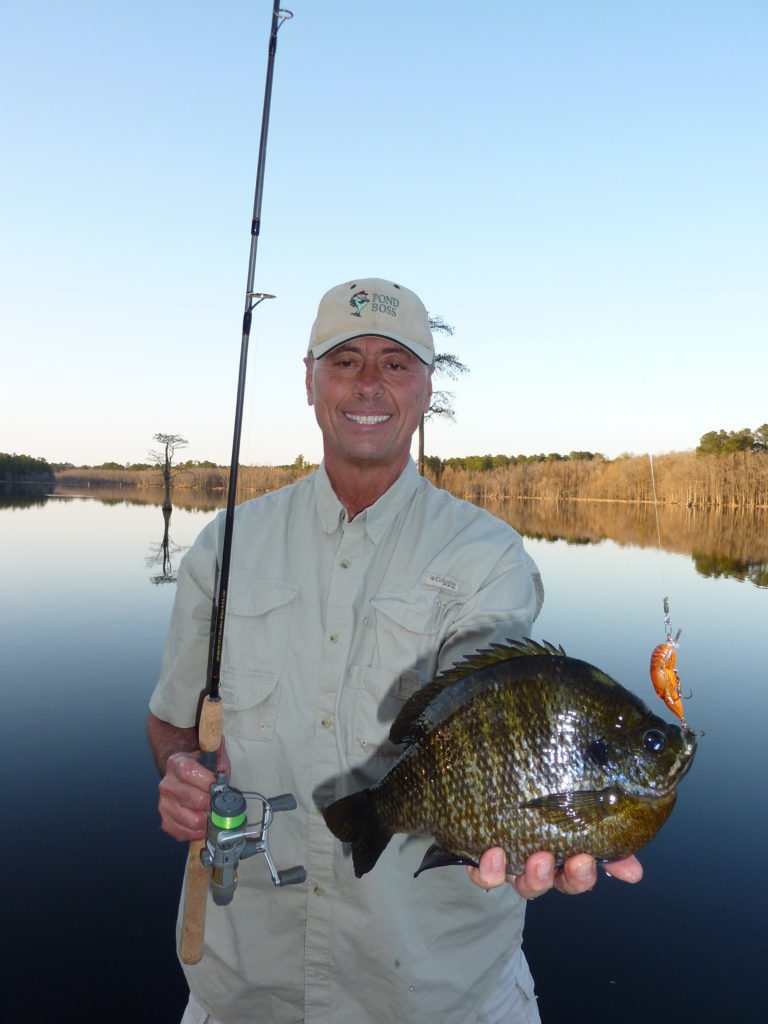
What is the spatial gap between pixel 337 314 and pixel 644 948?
5010mm

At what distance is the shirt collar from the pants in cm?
145

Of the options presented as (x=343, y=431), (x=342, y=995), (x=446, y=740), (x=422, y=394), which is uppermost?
(x=422, y=394)

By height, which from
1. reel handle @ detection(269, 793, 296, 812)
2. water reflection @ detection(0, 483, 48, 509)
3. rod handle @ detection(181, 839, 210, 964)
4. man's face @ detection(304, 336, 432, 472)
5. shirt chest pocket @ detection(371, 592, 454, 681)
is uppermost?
man's face @ detection(304, 336, 432, 472)

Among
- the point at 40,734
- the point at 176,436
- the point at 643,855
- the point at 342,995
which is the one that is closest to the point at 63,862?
the point at 40,734

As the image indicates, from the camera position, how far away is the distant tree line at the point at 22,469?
279ft

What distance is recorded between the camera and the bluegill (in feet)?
5.23

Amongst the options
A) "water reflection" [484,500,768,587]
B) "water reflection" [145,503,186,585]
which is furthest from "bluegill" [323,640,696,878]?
"water reflection" [145,503,186,585]

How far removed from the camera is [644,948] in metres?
4.82

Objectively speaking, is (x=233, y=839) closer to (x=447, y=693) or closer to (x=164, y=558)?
(x=447, y=693)

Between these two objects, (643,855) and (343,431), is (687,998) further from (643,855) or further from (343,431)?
(343,431)

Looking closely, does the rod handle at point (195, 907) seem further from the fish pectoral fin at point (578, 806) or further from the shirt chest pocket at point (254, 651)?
the fish pectoral fin at point (578, 806)

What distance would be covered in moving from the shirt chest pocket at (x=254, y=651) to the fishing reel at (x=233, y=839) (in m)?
0.30

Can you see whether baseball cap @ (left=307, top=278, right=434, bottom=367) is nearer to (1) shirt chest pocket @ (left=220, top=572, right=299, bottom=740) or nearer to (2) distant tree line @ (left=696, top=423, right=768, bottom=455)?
(1) shirt chest pocket @ (left=220, top=572, right=299, bottom=740)

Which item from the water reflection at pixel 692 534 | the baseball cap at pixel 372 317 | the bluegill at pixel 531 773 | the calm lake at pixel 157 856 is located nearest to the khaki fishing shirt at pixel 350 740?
the bluegill at pixel 531 773
